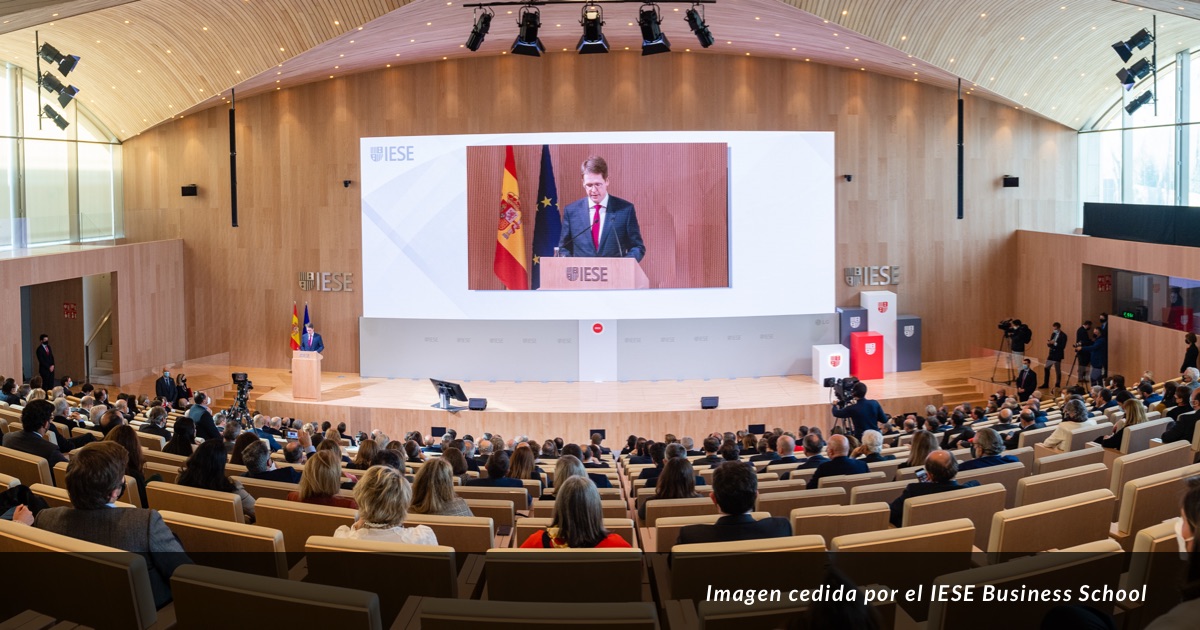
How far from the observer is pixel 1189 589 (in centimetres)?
244

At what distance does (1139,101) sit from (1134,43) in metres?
2.29

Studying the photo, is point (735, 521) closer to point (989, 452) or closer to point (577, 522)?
point (577, 522)

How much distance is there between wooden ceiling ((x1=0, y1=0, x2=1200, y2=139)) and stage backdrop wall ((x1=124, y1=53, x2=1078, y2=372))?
0.45m

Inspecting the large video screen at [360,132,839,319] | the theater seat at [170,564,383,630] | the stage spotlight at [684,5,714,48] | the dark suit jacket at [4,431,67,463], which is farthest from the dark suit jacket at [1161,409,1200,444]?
the large video screen at [360,132,839,319]

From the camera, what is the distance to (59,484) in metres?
5.76

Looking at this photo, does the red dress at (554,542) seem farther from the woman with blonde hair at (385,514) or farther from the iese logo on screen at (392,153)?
the iese logo on screen at (392,153)

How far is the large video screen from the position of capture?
18453 mm

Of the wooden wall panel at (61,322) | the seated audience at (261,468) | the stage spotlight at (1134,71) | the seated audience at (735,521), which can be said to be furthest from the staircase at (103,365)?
the stage spotlight at (1134,71)

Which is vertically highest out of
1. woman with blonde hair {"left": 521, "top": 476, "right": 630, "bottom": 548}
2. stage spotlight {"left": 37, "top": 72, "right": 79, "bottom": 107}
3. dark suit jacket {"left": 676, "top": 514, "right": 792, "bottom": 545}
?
stage spotlight {"left": 37, "top": 72, "right": 79, "bottom": 107}

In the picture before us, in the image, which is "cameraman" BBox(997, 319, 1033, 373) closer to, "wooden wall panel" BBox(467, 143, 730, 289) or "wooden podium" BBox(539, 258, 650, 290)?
"wooden wall panel" BBox(467, 143, 730, 289)

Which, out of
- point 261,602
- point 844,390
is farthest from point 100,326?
point 261,602

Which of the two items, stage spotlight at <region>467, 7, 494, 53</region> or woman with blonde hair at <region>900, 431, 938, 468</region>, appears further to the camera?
stage spotlight at <region>467, 7, 494, 53</region>

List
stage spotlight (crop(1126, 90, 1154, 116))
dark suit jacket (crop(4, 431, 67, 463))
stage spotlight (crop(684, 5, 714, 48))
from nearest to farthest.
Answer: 1. dark suit jacket (crop(4, 431, 67, 463))
2. stage spotlight (crop(684, 5, 714, 48))
3. stage spotlight (crop(1126, 90, 1154, 116))

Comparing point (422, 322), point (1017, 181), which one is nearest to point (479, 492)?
point (422, 322)
